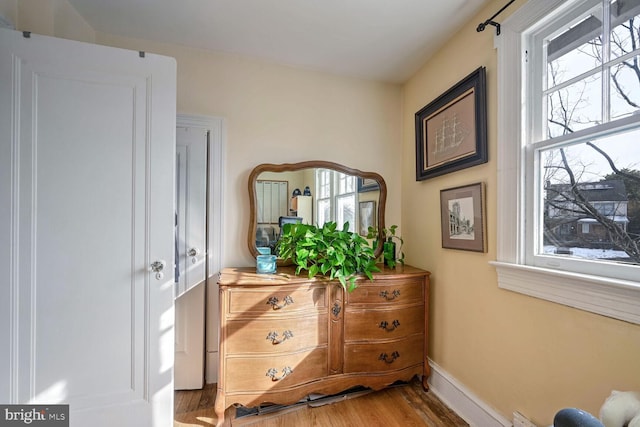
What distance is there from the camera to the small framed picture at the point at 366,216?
7.45 ft

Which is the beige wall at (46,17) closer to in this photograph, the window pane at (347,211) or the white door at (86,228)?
the white door at (86,228)

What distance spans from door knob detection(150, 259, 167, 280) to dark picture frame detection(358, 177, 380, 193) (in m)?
1.54

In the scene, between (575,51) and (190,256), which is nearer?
(575,51)

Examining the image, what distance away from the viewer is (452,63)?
72.2 inches

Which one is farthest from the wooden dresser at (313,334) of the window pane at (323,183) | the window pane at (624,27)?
the window pane at (624,27)

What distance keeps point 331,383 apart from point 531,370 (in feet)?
3.57

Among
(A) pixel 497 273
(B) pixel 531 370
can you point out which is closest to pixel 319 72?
(A) pixel 497 273

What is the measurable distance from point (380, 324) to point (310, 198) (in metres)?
1.06

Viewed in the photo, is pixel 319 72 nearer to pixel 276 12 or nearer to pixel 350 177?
pixel 276 12

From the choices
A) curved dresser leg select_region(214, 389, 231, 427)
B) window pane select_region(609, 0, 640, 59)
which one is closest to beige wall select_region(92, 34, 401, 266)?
curved dresser leg select_region(214, 389, 231, 427)

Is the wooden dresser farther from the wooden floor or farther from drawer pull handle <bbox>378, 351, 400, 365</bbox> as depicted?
the wooden floor

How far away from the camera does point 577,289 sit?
110cm

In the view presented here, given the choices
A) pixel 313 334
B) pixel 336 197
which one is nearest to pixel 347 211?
pixel 336 197

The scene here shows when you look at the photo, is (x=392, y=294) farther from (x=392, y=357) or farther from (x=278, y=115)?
(x=278, y=115)
